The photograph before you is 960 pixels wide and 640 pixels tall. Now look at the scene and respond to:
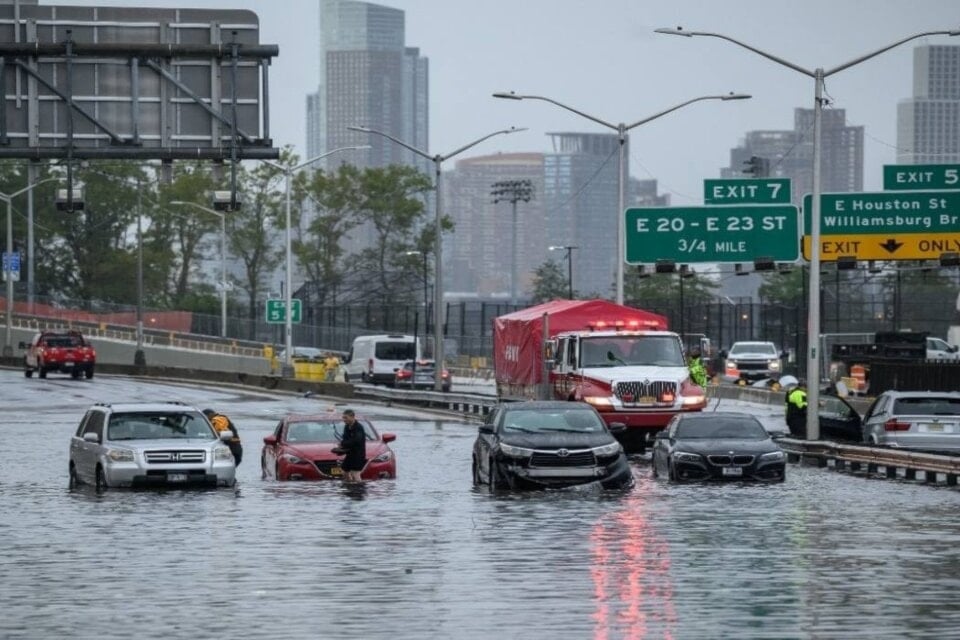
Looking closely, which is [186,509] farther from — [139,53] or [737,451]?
[139,53]

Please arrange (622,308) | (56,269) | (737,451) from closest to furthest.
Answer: (737,451) < (622,308) < (56,269)

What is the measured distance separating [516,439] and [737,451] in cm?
420

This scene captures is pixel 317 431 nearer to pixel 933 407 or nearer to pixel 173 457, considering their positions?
pixel 173 457

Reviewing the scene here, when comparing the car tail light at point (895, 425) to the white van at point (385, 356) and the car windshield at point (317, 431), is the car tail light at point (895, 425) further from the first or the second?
the white van at point (385, 356)

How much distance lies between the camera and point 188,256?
16600cm

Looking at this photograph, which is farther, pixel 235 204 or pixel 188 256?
pixel 188 256

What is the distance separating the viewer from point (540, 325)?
48.2 meters

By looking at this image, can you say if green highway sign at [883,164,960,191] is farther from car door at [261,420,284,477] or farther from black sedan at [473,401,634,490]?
black sedan at [473,401,634,490]

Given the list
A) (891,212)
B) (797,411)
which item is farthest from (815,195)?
(891,212)

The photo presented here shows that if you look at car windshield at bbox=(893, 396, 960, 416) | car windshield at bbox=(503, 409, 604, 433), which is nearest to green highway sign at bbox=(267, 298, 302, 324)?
car windshield at bbox=(893, 396, 960, 416)

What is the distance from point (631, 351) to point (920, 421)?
7696 millimetres

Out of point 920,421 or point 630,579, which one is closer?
point 630,579

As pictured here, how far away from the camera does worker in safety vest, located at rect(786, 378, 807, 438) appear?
1706 inches

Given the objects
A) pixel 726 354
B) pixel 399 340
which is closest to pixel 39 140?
pixel 399 340
